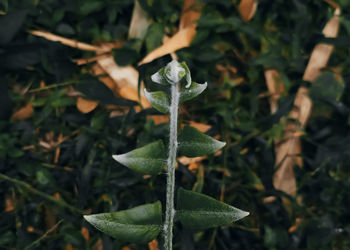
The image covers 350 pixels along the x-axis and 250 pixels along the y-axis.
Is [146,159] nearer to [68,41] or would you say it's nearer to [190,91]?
[190,91]

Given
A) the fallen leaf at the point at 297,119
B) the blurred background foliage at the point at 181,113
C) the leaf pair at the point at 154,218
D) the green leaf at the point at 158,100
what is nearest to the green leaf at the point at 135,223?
the leaf pair at the point at 154,218

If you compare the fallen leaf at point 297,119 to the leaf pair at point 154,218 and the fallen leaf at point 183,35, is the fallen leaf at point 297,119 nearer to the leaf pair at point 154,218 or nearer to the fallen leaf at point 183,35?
the fallen leaf at point 183,35

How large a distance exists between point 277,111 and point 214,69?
159 mm

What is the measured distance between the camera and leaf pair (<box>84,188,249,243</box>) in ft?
1.15

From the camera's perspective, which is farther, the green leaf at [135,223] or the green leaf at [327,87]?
the green leaf at [327,87]

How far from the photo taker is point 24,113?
0.76 meters

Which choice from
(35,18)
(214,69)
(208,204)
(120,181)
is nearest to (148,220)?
(208,204)

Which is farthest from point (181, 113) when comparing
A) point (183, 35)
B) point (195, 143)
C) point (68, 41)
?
point (195, 143)

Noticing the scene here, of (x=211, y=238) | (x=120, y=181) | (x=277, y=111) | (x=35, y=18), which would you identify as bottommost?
(x=211, y=238)

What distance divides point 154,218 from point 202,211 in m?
0.05

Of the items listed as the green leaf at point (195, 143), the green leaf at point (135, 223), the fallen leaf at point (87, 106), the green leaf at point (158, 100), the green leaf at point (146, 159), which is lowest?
the green leaf at point (135, 223)

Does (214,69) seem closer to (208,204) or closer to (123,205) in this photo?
(123,205)

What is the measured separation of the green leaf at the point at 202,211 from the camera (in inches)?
13.6

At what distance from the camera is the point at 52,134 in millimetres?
762
